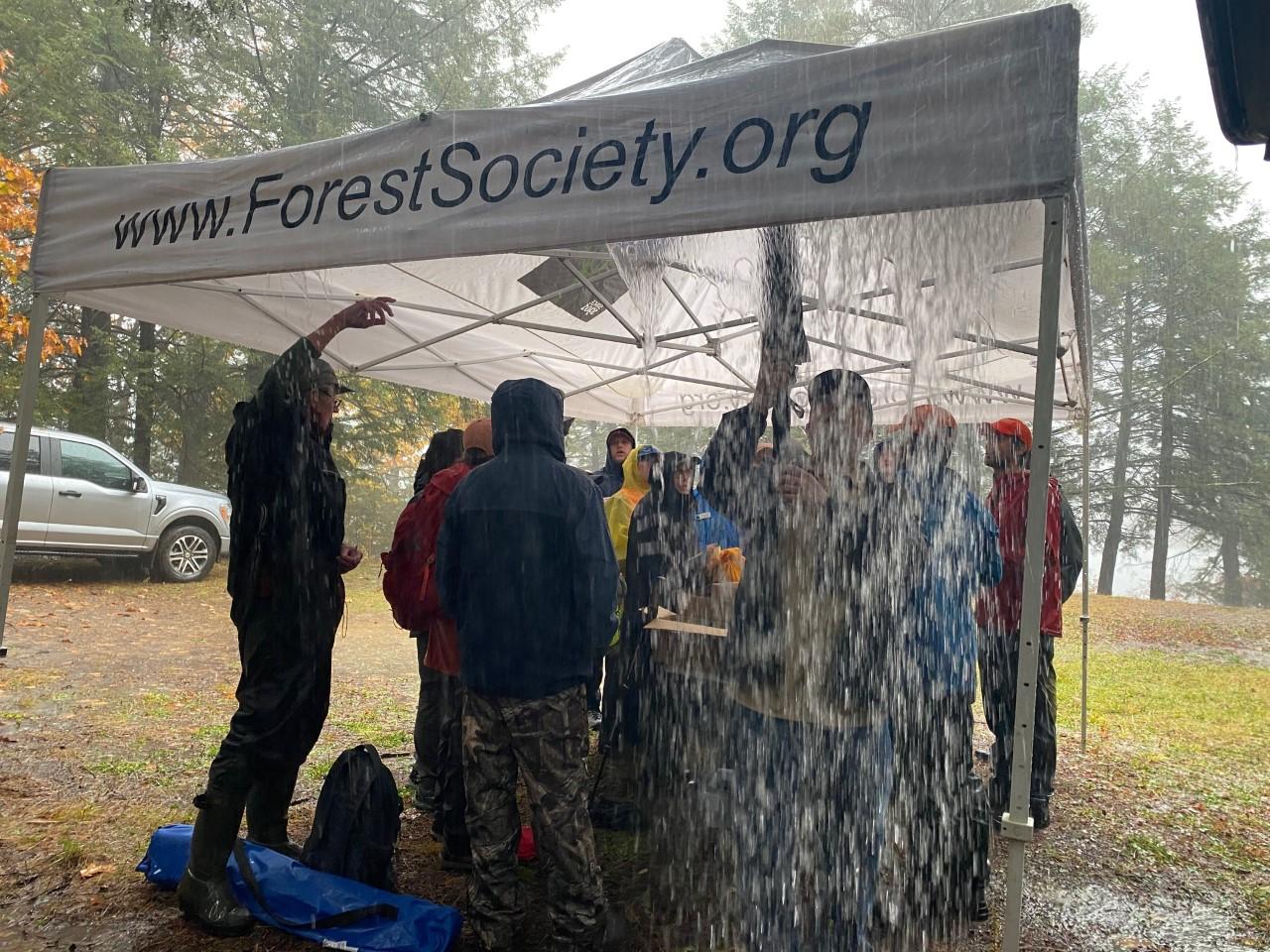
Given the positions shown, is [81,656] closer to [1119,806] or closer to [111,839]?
[111,839]

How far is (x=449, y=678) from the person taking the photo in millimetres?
3695

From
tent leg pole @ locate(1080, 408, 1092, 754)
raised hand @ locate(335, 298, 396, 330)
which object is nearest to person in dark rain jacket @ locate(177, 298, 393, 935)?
raised hand @ locate(335, 298, 396, 330)

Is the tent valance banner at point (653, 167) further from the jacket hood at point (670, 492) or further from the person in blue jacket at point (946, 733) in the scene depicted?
the jacket hood at point (670, 492)

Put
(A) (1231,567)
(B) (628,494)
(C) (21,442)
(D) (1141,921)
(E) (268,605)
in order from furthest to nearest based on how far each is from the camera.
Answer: (A) (1231,567)
(B) (628,494)
(C) (21,442)
(D) (1141,921)
(E) (268,605)

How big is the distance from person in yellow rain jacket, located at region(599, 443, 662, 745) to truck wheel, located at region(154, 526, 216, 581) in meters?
8.50

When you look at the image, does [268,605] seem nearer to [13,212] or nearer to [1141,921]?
[1141,921]

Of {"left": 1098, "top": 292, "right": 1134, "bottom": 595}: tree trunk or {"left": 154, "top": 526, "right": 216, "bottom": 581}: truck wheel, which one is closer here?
{"left": 154, "top": 526, "right": 216, "bottom": 581}: truck wheel

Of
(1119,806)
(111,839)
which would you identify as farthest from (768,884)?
(1119,806)

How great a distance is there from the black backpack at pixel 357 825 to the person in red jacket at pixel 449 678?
1.35 ft

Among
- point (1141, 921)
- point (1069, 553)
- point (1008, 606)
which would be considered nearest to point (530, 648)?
point (1008, 606)

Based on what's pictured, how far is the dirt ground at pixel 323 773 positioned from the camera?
315cm

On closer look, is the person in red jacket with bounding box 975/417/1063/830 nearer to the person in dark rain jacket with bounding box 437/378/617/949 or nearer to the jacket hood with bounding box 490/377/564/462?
the person in dark rain jacket with bounding box 437/378/617/949

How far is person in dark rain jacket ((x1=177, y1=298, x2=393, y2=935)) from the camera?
284cm

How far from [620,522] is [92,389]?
41.5ft
